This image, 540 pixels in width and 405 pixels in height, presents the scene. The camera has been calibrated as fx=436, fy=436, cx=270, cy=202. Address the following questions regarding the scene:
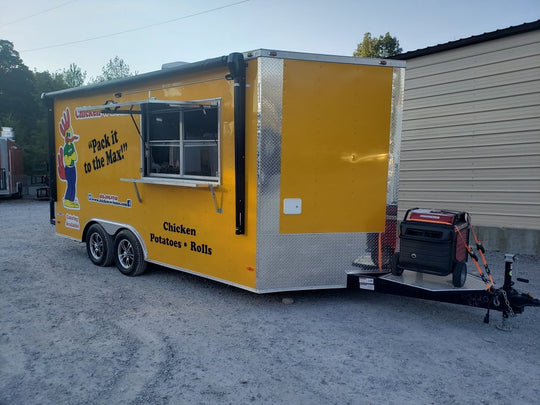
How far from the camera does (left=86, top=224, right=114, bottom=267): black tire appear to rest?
7008 millimetres

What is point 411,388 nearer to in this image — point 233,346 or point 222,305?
point 233,346

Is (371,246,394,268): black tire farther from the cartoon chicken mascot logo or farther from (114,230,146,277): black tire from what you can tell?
the cartoon chicken mascot logo

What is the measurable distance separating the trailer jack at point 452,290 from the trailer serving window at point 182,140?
2251 millimetres

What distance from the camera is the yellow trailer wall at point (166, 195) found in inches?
204

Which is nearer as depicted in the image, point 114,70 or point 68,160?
point 68,160

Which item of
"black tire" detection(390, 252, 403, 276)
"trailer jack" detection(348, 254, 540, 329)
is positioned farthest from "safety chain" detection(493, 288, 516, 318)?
"black tire" detection(390, 252, 403, 276)

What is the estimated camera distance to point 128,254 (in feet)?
22.1

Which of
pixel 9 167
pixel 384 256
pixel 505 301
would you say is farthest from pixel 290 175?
pixel 9 167

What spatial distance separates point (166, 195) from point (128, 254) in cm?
136

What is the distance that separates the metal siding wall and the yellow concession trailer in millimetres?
4207

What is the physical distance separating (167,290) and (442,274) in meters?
3.51

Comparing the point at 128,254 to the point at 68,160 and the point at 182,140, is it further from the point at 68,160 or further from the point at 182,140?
the point at 68,160

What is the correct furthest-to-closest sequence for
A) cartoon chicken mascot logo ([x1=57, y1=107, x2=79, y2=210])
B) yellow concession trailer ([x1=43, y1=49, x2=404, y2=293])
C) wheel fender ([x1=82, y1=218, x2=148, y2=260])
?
cartoon chicken mascot logo ([x1=57, y1=107, x2=79, y2=210])
wheel fender ([x1=82, y1=218, x2=148, y2=260])
yellow concession trailer ([x1=43, y1=49, x2=404, y2=293])

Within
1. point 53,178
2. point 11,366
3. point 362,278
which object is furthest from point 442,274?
point 53,178
